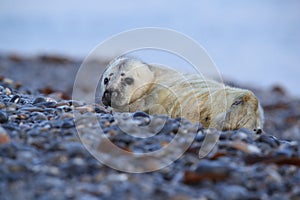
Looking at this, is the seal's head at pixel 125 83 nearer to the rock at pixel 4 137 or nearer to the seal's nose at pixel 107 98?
the seal's nose at pixel 107 98

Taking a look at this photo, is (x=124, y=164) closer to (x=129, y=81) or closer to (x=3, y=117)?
(x=3, y=117)

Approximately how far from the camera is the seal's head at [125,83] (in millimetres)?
5035

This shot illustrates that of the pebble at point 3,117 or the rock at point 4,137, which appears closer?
the rock at point 4,137

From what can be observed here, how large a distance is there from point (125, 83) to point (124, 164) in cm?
222

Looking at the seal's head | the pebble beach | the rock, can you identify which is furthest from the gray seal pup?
the rock

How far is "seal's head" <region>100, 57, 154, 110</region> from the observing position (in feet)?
16.5

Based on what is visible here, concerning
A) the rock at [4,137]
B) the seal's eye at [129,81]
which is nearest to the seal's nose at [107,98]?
the seal's eye at [129,81]

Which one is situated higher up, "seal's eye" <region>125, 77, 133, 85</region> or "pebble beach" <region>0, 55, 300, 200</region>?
"seal's eye" <region>125, 77, 133, 85</region>

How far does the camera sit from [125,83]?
16.6ft

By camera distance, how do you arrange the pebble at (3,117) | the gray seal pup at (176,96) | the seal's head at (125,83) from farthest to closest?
the seal's head at (125,83) → the gray seal pup at (176,96) → the pebble at (3,117)

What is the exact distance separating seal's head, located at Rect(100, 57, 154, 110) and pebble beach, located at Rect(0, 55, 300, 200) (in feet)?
2.89

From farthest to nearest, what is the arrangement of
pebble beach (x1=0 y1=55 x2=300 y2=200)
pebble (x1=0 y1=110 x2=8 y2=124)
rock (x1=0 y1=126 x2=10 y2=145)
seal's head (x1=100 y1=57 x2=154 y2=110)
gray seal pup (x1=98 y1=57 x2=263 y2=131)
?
seal's head (x1=100 y1=57 x2=154 y2=110)
gray seal pup (x1=98 y1=57 x2=263 y2=131)
pebble (x1=0 y1=110 x2=8 y2=124)
rock (x1=0 y1=126 x2=10 y2=145)
pebble beach (x1=0 y1=55 x2=300 y2=200)

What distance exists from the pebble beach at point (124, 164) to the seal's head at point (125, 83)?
0.88 meters

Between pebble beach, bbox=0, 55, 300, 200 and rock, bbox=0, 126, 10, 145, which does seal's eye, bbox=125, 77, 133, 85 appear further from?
rock, bbox=0, 126, 10, 145
